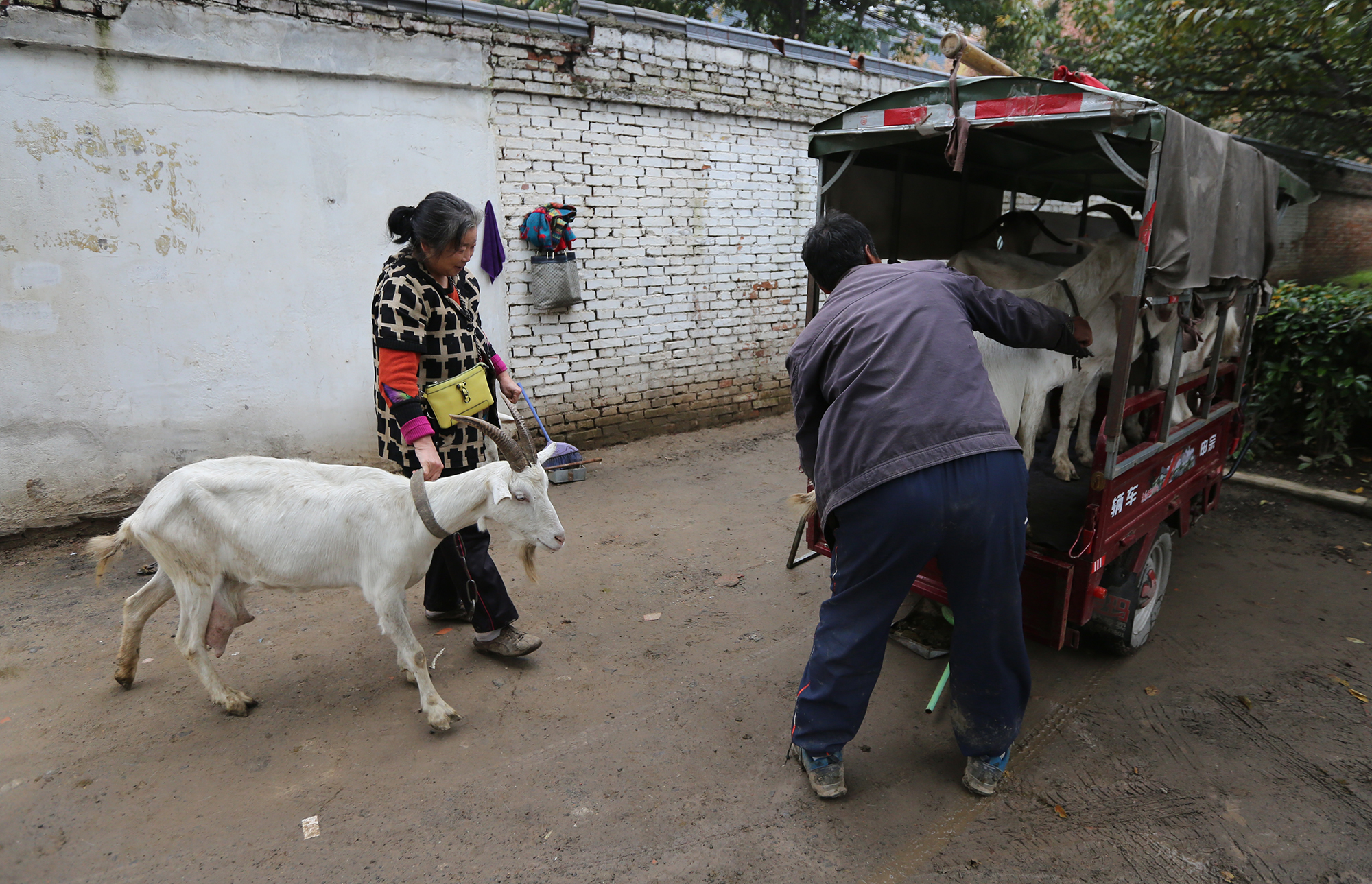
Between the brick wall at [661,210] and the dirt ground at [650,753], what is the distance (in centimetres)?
273

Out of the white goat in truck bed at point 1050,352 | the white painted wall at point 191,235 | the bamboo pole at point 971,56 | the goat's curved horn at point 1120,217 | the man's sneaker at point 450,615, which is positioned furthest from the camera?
the goat's curved horn at point 1120,217

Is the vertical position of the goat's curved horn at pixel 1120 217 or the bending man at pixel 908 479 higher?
the goat's curved horn at pixel 1120 217

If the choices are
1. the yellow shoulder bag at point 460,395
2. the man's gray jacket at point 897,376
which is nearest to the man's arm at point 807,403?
the man's gray jacket at point 897,376

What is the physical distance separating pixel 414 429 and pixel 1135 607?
10.6ft

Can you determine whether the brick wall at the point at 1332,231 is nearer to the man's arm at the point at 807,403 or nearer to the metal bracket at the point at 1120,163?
the metal bracket at the point at 1120,163

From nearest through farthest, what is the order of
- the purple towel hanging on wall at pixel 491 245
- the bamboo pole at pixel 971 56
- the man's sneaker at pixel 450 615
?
1. the bamboo pole at pixel 971 56
2. the man's sneaker at pixel 450 615
3. the purple towel hanging on wall at pixel 491 245

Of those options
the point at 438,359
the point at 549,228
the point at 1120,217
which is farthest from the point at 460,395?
the point at 1120,217

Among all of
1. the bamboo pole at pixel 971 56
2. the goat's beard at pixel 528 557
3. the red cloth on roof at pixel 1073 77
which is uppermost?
the bamboo pole at pixel 971 56

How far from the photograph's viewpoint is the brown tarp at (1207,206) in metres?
2.88

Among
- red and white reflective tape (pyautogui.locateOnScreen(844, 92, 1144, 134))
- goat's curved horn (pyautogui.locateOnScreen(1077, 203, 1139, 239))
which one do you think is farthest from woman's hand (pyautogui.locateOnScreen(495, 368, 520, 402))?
goat's curved horn (pyautogui.locateOnScreen(1077, 203, 1139, 239))

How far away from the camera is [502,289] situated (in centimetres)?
618

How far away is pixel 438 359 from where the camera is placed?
318 centimetres

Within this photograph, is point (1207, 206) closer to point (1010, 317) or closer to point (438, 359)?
point (1010, 317)

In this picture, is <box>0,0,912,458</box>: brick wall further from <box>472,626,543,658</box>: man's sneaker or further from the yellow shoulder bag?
<box>472,626,543,658</box>: man's sneaker
